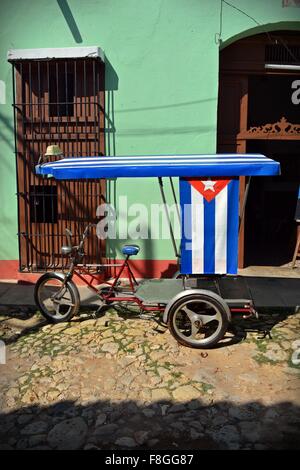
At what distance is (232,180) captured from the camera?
4645 mm

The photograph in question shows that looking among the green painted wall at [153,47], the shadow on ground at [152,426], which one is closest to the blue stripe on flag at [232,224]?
the shadow on ground at [152,426]

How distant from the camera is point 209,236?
4.82 meters

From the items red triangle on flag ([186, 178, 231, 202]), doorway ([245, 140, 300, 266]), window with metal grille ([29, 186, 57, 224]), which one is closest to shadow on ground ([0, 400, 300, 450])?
red triangle on flag ([186, 178, 231, 202])

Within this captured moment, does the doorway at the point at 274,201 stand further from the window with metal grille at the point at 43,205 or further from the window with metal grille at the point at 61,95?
the window with metal grille at the point at 61,95

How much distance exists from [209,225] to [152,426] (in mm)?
2274

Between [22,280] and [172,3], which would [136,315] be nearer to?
[22,280]

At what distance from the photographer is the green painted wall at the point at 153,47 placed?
22.4ft

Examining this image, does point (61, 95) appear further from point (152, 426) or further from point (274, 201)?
point (274, 201)

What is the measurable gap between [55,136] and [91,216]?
1541mm

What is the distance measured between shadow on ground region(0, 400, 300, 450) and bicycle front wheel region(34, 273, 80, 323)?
1870 mm

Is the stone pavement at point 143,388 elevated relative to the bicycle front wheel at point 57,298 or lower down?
lower down

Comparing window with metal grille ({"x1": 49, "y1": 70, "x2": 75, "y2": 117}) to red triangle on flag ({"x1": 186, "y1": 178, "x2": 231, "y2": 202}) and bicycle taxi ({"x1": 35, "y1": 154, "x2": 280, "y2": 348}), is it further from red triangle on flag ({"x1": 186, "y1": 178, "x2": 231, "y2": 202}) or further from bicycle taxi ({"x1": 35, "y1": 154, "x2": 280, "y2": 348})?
red triangle on flag ({"x1": 186, "y1": 178, "x2": 231, "y2": 202})

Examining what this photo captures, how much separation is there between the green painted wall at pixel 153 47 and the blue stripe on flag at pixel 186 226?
2.51 meters

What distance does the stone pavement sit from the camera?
132 inches
